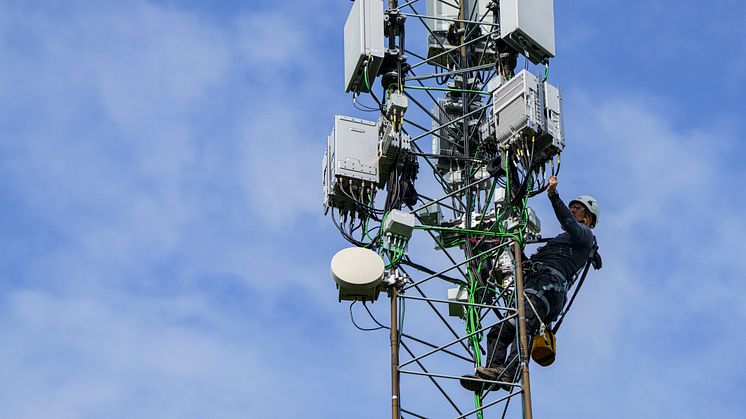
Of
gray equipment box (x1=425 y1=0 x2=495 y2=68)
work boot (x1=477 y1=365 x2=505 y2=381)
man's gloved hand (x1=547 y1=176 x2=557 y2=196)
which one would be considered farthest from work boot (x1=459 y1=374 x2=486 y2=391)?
gray equipment box (x1=425 y1=0 x2=495 y2=68)

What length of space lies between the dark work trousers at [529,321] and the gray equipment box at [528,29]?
3451 mm

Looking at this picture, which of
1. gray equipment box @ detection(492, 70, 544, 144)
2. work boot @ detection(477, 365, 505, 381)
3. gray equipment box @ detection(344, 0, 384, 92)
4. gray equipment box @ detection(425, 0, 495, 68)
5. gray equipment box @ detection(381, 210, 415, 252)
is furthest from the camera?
gray equipment box @ detection(425, 0, 495, 68)

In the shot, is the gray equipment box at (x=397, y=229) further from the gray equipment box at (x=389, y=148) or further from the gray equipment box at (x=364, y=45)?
the gray equipment box at (x=364, y=45)

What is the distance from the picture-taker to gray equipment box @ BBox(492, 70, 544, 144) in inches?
1067

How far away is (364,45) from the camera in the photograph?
28.4 metres

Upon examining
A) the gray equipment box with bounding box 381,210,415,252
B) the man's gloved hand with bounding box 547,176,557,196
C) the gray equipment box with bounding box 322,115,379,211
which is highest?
the gray equipment box with bounding box 322,115,379,211

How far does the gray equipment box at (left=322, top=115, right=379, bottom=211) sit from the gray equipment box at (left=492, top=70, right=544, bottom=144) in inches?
76.7

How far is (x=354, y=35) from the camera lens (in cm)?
2867

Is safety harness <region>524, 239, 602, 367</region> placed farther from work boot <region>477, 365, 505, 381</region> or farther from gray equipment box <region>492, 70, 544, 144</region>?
gray equipment box <region>492, 70, 544, 144</region>

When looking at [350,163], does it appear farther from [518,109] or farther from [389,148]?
[518,109]

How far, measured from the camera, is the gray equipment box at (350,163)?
28031 mm

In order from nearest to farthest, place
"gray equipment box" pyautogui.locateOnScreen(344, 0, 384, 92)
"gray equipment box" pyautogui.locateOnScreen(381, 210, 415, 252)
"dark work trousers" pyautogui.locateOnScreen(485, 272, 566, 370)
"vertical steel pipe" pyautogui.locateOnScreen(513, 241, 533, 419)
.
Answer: "vertical steel pipe" pyautogui.locateOnScreen(513, 241, 533, 419) → "dark work trousers" pyautogui.locateOnScreen(485, 272, 566, 370) → "gray equipment box" pyautogui.locateOnScreen(381, 210, 415, 252) → "gray equipment box" pyautogui.locateOnScreen(344, 0, 384, 92)

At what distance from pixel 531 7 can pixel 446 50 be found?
2.68 m

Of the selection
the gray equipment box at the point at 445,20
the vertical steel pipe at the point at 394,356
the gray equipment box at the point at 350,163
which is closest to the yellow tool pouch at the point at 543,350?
the vertical steel pipe at the point at 394,356
